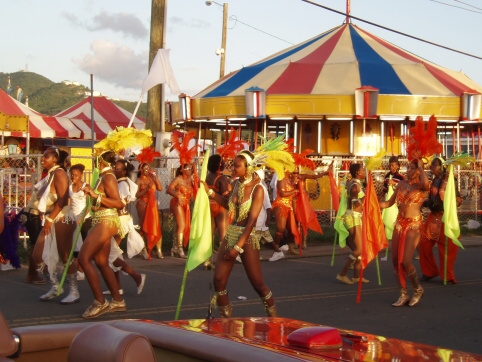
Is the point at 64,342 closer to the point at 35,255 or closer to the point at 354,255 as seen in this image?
the point at 35,255

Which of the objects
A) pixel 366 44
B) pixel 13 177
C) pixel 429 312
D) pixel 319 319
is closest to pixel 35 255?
pixel 319 319

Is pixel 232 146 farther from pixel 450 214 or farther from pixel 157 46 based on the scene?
pixel 157 46

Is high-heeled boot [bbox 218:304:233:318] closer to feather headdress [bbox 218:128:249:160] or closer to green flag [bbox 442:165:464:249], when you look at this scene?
feather headdress [bbox 218:128:249:160]

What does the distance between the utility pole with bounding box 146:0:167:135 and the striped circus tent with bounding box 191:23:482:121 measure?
17.7 feet

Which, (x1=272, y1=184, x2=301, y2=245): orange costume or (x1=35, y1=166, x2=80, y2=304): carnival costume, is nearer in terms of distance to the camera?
(x1=35, y1=166, x2=80, y2=304): carnival costume

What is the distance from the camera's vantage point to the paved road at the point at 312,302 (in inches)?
345

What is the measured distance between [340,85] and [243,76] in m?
3.75

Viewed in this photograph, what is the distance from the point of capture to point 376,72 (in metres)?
24.8

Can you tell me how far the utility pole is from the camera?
1831 cm

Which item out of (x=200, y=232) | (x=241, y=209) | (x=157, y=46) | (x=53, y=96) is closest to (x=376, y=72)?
(x=157, y=46)

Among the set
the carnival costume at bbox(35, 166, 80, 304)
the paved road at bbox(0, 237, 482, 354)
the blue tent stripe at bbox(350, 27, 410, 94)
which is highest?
the blue tent stripe at bbox(350, 27, 410, 94)

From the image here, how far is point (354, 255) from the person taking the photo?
11.7 m

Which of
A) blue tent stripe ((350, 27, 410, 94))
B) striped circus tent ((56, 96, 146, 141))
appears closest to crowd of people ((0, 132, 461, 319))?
blue tent stripe ((350, 27, 410, 94))

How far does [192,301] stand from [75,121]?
23.8 metres
